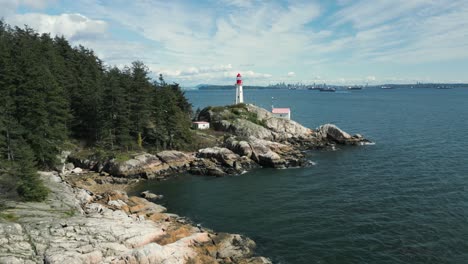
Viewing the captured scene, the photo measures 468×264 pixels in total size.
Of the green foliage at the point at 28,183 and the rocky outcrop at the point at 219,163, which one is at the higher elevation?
the green foliage at the point at 28,183

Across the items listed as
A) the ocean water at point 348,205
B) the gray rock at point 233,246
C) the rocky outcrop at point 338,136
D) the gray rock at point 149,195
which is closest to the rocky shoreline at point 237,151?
the rocky outcrop at point 338,136

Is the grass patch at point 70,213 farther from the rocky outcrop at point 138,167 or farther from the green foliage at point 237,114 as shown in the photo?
the green foliage at point 237,114

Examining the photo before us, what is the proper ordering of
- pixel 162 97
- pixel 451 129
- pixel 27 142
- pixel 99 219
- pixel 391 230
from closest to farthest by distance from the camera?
pixel 99 219, pixel 391 230, pixel 27 142, pixel 162 97, pixel 451 129

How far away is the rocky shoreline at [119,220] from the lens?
2336 centimetres

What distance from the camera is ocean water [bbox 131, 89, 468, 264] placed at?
27969 mm

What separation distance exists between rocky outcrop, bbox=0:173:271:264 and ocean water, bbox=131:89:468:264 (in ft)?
12.7

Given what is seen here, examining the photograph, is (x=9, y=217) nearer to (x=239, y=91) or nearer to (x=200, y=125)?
(x=200, y=125)

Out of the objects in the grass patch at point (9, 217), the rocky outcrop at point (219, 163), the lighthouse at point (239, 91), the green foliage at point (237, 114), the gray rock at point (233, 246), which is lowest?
the gray rock at point (233, 246)

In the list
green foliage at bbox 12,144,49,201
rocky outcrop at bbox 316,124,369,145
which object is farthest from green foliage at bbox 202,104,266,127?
green foliage at bbox 12,144,49,201

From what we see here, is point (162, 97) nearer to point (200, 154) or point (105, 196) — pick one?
point (200, 154)

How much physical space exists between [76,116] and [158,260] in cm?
4244

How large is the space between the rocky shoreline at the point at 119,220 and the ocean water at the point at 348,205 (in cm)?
321

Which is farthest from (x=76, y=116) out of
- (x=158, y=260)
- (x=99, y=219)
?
(x=158, y=260)

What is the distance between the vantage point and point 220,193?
143 ft
